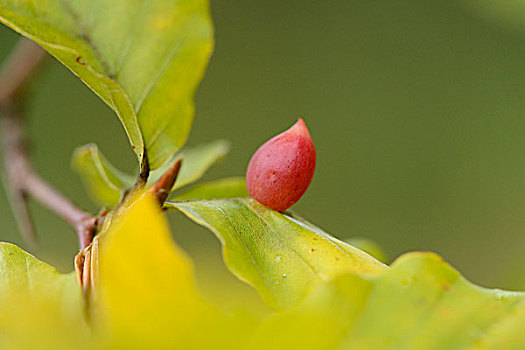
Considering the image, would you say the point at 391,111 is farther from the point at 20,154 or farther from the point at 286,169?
the point at 286,169

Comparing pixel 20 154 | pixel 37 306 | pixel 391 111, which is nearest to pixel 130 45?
pixel 37 306

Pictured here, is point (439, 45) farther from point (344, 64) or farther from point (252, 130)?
point (252, 130)

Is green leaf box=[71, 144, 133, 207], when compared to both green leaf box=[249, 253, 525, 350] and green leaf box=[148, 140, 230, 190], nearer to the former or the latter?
green leaf box=[148, 140, 230, 190]

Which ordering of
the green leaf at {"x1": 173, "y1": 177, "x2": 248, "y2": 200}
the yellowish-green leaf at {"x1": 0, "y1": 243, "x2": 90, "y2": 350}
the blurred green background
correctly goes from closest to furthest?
the yellowish-green leaf at {"x1": 0, "y1": 243, "x2": 90, "y2": 350} → the green leaf at {"x1": 173, "y1": 177, "x2": 248, "y2": 200} → the blurred green background

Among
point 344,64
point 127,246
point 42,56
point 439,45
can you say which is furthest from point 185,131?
point 439,45

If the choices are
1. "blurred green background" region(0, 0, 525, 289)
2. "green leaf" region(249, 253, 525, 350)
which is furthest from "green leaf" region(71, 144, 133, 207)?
"blurred green background" region(0, 0, 525, 289)

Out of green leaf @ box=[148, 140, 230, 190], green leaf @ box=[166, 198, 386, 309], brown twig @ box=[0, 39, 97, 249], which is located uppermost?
green leaf @ box=[166, 198, 386, 309]
